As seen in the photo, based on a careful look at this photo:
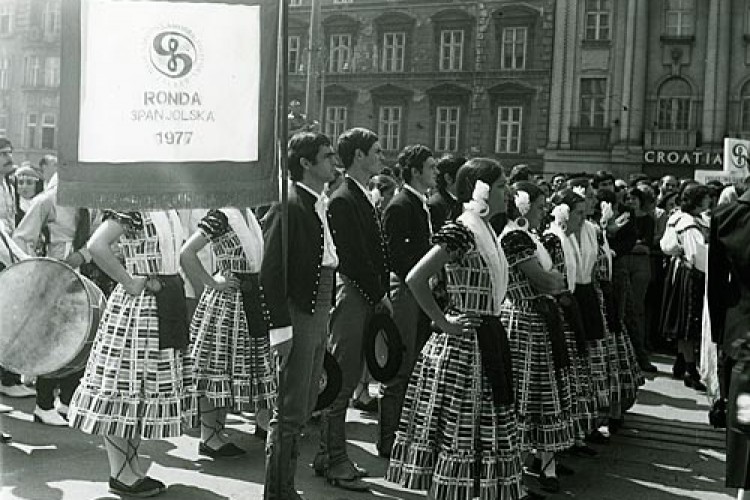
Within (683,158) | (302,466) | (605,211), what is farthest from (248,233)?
(683,158)

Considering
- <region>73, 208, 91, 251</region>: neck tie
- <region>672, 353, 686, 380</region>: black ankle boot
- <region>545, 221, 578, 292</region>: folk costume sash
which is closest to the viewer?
<region>545, 221, 578, 292</region>: folk costume sash

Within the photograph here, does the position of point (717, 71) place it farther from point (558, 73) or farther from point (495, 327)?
point (495, 327)

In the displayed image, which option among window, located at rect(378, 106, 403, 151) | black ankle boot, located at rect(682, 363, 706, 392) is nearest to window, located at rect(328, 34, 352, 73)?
window, located at rect(378, 106, 403, 151)

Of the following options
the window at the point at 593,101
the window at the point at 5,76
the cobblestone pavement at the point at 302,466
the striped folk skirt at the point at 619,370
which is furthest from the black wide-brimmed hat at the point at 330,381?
the window at the point at 5,76

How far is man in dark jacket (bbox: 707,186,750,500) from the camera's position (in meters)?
3.96

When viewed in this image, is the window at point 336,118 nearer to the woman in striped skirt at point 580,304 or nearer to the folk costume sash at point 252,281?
the woman in striped skirt at point 580,304

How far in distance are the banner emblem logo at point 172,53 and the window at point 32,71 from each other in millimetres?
46591

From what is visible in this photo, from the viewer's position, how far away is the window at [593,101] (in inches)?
1304

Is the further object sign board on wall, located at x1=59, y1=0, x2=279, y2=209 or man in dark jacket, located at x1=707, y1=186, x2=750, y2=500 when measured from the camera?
man in dark jacket, located at x1=707, y1=186, x2=750, y2=500

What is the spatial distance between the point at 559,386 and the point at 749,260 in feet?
7.13

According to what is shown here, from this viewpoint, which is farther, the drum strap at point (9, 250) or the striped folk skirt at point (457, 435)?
the drum strap at point (9, 250)

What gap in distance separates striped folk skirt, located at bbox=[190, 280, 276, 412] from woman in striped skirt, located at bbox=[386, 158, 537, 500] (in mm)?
1660

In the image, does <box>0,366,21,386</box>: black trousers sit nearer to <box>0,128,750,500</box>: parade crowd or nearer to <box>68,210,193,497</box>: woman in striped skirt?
<box>0,128,750,500</box>: parade crowd

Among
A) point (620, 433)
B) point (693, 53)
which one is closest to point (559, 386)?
point (620, 433)
